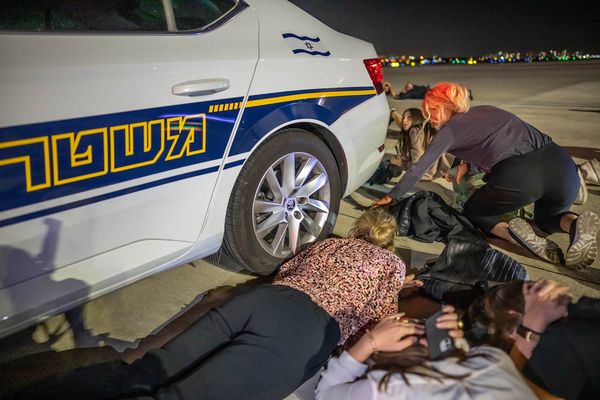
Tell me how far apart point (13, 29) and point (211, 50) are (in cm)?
77

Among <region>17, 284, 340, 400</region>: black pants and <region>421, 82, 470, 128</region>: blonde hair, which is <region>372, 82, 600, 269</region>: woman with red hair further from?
<region>17, 284, 340, 400</region>: black pants

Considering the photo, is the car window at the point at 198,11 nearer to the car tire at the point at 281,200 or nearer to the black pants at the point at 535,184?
the car tire at the point at 281,200

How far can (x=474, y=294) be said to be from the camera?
2.59 meters

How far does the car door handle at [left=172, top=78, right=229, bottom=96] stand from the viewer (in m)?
2.05

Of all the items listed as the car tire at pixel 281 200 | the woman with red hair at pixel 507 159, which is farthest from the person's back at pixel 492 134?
the car tire at pixel 281 200

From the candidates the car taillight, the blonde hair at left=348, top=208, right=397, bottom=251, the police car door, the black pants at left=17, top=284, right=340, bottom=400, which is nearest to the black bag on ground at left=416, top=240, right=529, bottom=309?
the blonde hair at left=348, top=208, right=397, bottom=251

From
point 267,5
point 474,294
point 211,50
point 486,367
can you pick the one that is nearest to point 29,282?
point 211,50

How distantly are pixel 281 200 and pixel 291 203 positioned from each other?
0.27 ft

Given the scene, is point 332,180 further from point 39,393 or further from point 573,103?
point 573,103

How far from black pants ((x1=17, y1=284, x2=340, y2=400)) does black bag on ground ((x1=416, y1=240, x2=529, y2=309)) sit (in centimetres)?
92

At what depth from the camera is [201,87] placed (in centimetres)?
213

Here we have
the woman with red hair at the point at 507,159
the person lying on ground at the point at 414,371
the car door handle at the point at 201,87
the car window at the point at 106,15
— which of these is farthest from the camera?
the woman with red hair at the point at 507,159

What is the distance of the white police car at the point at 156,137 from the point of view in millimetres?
1695

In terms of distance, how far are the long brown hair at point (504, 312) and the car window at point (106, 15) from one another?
5.57 feet
